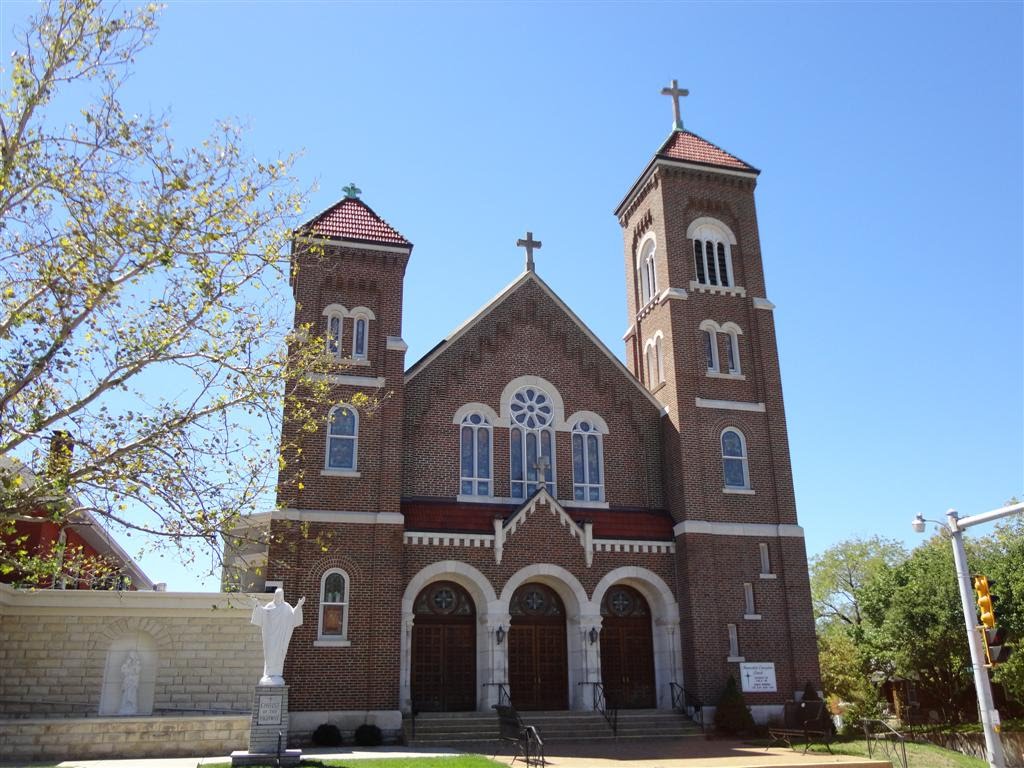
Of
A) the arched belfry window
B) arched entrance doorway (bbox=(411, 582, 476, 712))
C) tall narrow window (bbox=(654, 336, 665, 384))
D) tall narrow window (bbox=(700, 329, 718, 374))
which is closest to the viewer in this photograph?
arched entrance doorway (bbox=(411, 582, 476, 712))

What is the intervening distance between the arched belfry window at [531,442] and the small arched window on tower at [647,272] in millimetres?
6112

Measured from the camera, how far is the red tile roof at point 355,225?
83.3 feet

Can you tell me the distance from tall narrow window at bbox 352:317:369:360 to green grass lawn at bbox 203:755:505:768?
11.4 meters

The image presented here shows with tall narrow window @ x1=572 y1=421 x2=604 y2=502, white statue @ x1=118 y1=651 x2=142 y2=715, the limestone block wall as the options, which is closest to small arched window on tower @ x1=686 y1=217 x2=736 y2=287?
tall narrow window @ x1=572 y1=421 x2=604 y2=502

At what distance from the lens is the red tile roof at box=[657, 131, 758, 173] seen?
29330 millimetres

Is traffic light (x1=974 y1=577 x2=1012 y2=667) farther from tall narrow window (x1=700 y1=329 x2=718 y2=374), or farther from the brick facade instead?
tall narrow window (x1=700 y1=329 x2=718 y2=374)

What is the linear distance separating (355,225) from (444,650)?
41.3ft

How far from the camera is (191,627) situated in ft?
68.2

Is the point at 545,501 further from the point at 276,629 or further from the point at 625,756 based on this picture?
the point at 276,629

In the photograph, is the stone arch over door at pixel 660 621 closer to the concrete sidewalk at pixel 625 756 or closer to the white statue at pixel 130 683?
the concrete sidewalk at pixel 625 756

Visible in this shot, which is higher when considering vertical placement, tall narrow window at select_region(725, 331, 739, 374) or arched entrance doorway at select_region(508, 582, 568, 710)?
tall narrow window at select_region(725, 331, 739, 374)

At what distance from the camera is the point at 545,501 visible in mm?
23812

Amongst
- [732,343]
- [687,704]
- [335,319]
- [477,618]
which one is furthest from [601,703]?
[335,319]

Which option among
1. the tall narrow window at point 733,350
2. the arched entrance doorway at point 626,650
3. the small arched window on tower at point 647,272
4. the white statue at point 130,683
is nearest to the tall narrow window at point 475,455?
the arched entrance doorway at point 626,650
